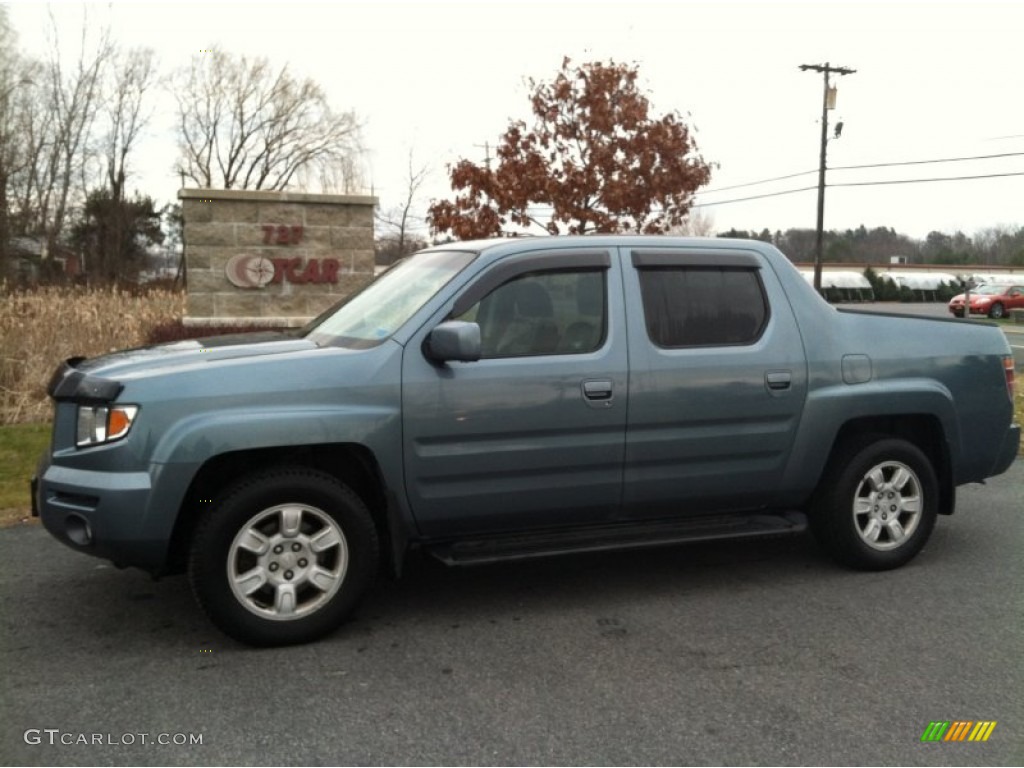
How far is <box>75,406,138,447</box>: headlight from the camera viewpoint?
3943 mm

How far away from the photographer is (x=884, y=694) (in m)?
3.69

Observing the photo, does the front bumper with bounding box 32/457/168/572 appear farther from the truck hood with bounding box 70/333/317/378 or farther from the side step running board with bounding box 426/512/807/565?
the side step running board with bounding box 426/512/807/565

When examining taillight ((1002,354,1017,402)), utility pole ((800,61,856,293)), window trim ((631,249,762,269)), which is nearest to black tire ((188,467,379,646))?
window trim ((631,249,762,269))

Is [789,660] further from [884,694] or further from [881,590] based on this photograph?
[881,590]

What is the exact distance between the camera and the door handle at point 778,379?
4.90 m

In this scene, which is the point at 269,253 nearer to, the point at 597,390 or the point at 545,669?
the point at 597,390

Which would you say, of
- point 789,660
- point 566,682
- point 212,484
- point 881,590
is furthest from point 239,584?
point 881,590

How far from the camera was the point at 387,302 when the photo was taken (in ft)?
15.9

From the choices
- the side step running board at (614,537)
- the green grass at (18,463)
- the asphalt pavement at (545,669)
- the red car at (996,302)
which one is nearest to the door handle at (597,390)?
the side step running board at (614,537)

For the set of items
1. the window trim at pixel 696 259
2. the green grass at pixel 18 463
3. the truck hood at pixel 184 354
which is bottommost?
the green grass at pixel 18 463

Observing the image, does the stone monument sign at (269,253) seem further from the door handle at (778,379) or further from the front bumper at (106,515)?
the door handle at (778,379)

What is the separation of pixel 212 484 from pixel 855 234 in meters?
110

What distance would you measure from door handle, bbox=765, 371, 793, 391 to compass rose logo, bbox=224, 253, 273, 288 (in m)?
9.49

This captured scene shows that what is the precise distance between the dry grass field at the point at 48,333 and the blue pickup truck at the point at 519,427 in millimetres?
5858
